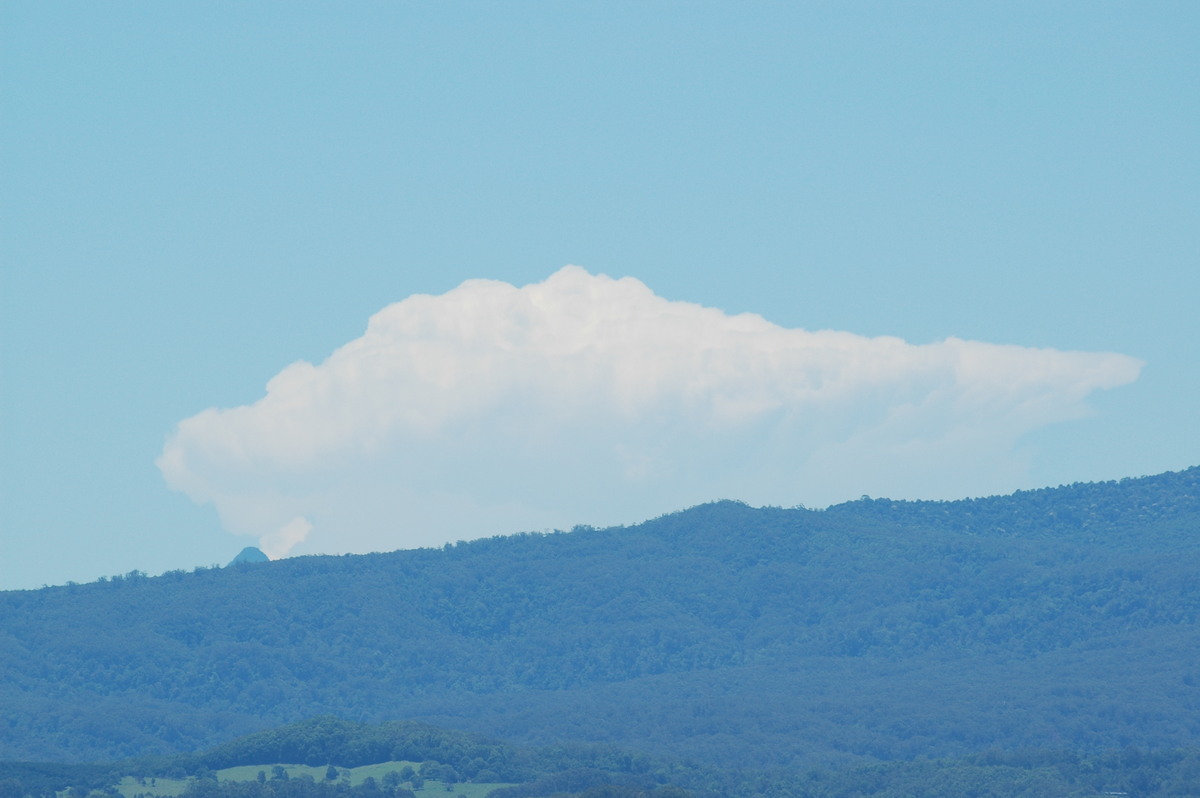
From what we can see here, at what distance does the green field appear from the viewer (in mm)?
84250

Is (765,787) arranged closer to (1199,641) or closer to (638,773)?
(638,773)

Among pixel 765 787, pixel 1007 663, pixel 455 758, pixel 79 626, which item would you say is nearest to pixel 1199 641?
pixel 1007 663

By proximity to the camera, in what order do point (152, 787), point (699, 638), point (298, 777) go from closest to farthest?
point (152, 787), point (298, 777), point (699, 638)

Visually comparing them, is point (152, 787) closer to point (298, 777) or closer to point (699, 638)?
point (298, 777)

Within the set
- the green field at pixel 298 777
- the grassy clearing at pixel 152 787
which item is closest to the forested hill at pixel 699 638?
the green field at pixel 298 777

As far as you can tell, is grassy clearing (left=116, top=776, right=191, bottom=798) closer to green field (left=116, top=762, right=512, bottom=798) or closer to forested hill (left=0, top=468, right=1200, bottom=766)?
green field (left=116, top=762, right=512, bottom=798)

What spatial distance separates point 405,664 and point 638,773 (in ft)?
252

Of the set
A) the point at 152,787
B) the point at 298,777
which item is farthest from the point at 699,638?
the point at 152,787

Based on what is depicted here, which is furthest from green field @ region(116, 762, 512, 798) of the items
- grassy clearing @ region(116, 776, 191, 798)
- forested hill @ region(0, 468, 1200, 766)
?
forested hill @ region(0, 468, 1200, 766)

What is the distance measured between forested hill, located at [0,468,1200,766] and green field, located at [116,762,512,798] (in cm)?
3027

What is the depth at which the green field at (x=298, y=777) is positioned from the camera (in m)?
84.2

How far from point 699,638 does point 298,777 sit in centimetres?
8404

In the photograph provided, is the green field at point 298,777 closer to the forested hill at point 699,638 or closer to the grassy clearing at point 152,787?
the grassy clearing at point 152,787

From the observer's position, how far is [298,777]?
85.5 m
